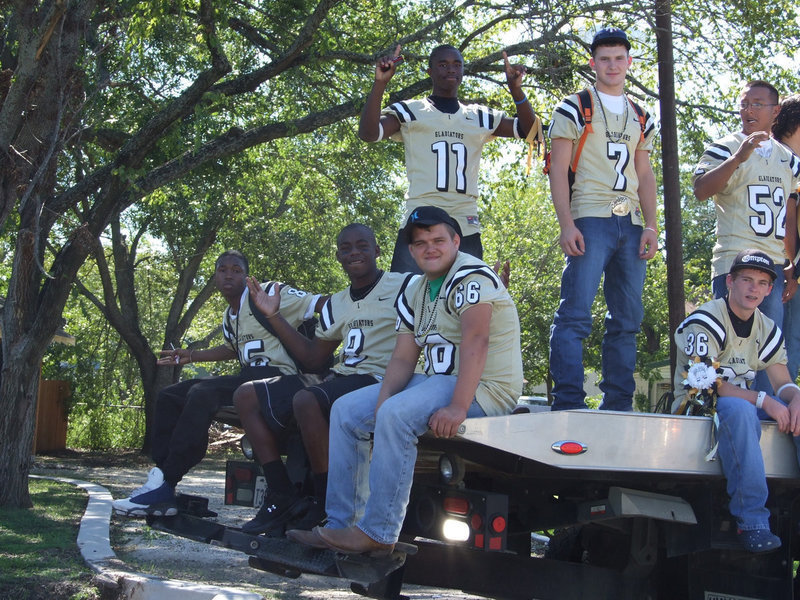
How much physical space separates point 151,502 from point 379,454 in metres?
1.93

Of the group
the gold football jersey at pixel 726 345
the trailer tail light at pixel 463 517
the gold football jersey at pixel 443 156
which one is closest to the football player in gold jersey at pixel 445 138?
the gold football jersey at pixel 443 156

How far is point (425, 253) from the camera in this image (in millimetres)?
4559

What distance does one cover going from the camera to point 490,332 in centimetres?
442

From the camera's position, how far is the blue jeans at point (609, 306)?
5.11 meters

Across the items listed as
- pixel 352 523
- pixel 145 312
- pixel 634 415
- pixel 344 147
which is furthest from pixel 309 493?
pixel 145 312

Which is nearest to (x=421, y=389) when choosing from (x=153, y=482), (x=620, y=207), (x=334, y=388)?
(x=334, y=388)

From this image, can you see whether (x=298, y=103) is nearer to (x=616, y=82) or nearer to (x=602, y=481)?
(x=616, y=82)

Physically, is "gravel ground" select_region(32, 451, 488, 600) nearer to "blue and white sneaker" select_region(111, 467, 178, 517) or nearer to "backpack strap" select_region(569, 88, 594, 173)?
"blue and white sneaker" select_region(111, 467, 178, 517)

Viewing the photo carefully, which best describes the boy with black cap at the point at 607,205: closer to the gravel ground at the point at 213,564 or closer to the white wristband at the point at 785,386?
the white wristband at the point at 785,386

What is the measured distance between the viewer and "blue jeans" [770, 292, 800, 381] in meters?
5.85

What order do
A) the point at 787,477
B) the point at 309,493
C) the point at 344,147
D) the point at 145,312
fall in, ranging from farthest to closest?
the point at 145,312
the point at 344,147
the point at 309,493
the point at 787,477

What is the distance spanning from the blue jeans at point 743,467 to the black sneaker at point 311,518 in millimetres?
1891

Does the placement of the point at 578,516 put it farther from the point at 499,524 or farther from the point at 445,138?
the point at 445,138

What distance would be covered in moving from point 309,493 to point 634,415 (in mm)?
1955
